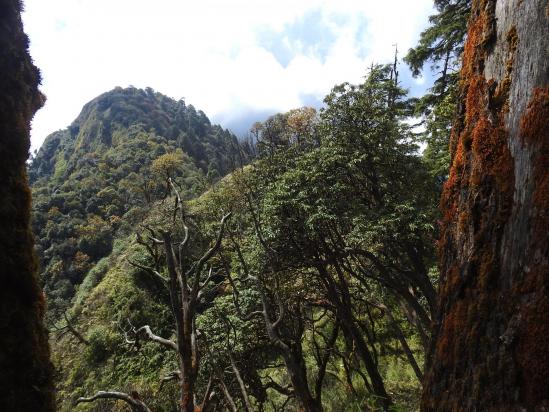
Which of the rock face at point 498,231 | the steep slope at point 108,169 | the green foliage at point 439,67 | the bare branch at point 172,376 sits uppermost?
the steep slope at point 108,169

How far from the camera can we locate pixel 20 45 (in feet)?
12.0

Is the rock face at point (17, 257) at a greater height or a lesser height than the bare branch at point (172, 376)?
greater

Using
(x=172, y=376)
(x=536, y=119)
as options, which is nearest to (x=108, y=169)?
(x=172, y=376)

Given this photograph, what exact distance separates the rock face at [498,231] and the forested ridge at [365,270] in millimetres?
14

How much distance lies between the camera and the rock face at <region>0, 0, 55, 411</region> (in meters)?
2.78

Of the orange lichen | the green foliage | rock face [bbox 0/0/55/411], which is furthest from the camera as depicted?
the green foliage

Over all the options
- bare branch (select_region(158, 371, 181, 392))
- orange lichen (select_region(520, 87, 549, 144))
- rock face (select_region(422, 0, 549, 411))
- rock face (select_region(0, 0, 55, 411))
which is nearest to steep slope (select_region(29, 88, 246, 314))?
bare branch (select_region(158, 371, 181, 392))

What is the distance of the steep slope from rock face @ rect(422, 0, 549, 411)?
1374 centimetres

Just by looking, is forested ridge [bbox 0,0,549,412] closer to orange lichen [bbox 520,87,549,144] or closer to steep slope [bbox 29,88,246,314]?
orange lichen [bbox 520,87,549,144]

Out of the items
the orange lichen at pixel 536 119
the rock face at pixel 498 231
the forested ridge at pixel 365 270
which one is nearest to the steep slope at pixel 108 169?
the forested ridge at pixel 365 270

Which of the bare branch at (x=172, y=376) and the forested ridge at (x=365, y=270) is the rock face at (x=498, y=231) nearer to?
the forested ridge at (x=365, y=270)

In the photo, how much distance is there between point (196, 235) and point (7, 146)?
888 inches

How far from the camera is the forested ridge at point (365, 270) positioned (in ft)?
8.68

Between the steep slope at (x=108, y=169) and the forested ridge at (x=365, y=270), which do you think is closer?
the forested ridge at (x=365, y=270)
